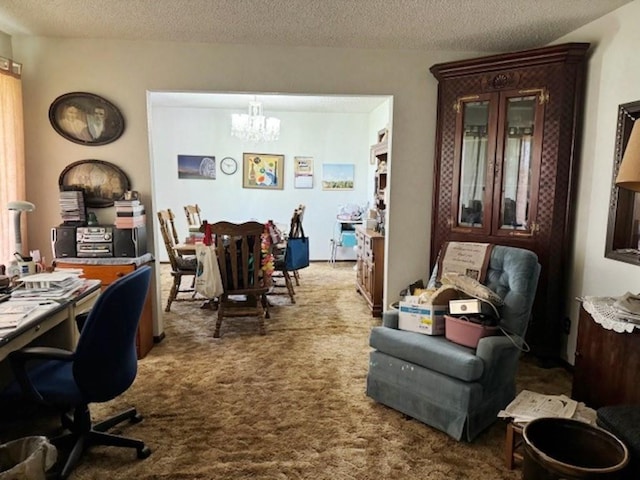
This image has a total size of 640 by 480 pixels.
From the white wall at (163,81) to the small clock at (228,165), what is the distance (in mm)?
3482

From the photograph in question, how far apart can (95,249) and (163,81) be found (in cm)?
141

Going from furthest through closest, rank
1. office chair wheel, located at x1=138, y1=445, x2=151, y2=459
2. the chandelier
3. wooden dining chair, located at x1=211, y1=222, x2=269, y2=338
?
the chandelier → wooden dining chair, located at x1=211, y1=222, x2=269, y2=338 → office chair wheel, located at x1=138, y1=445, x2=151, y2=459

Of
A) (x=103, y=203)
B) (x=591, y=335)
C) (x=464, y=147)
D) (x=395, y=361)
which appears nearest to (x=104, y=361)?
(x=395, y=361)

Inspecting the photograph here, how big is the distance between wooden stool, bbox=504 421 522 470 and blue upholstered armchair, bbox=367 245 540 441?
0.63 feet

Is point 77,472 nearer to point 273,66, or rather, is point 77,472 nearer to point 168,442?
point 168,442

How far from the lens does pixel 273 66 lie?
3.46m

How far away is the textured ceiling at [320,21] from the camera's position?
267 centimetres

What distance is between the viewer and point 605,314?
2.07 metres

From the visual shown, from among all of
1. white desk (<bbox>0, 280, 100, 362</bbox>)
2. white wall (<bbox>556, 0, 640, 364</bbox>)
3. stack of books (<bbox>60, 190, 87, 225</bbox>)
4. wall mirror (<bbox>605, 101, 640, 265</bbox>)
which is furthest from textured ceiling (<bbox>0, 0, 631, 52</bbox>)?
white desk (<bbox>0, 280, 100, 362</bbox>)

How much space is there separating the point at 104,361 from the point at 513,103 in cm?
319

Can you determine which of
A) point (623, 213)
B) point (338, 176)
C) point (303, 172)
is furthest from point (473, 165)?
point (303, 172)

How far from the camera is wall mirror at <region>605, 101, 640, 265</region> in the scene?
8.73 ft

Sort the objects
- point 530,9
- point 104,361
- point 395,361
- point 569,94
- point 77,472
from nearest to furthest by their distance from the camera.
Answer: point 104,361
point 77,472
point 395,361
point 530,9
point 569,94

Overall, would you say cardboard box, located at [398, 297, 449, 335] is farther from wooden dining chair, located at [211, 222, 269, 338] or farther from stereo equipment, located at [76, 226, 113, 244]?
stereo equipment, located at [76, 226, 113, 244]
